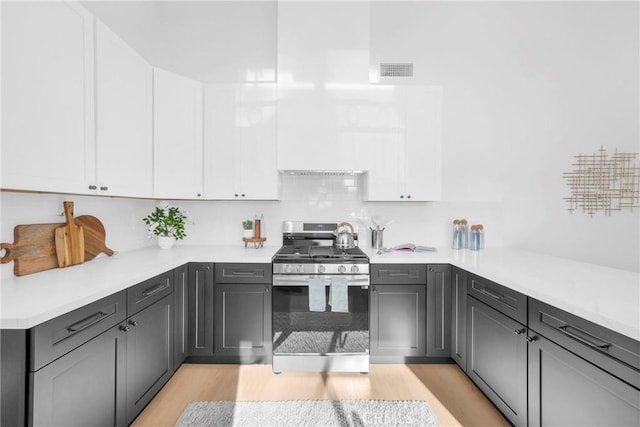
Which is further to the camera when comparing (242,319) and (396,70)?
(396,70)

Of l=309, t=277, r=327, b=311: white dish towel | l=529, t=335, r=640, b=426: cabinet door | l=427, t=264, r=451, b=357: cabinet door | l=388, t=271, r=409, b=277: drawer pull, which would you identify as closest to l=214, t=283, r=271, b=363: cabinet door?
l=309, t=277, r=327, b=311: white dish towel

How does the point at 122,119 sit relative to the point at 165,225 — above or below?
above

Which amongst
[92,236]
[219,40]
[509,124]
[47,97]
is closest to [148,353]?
[92,236]

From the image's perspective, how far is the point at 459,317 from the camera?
92.2 inches

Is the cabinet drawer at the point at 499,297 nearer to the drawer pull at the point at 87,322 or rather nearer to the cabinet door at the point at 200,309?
the cabinet door at the point at 200,309

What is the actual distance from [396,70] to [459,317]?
2348 mm

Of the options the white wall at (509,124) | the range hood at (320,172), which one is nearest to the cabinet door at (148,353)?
the white wall at (509,124)

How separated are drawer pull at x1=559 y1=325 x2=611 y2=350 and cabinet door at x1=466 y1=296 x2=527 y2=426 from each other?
291mm

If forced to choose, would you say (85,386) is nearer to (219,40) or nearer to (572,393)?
(572,393)

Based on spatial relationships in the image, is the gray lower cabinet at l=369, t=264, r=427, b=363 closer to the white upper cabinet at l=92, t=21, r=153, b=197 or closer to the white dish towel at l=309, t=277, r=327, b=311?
the white dish towel at l=309, t=277, r=327, b=311

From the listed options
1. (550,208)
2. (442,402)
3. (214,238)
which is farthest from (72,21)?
(550,208)

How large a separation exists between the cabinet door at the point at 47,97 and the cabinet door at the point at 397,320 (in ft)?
6.99

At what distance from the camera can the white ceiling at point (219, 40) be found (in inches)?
121

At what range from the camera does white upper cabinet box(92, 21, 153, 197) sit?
185cm
